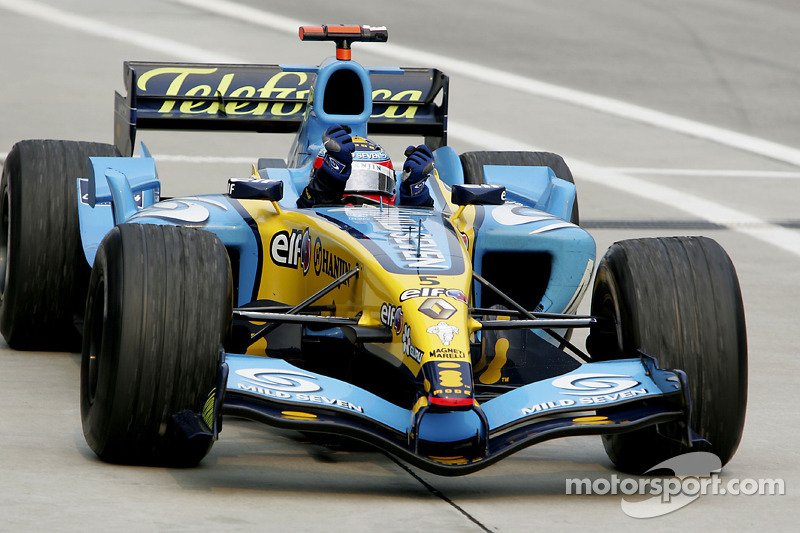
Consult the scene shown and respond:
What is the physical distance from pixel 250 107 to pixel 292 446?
393cm

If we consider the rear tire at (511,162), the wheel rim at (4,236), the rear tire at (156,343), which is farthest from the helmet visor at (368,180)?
the wheel rim at (4,236)

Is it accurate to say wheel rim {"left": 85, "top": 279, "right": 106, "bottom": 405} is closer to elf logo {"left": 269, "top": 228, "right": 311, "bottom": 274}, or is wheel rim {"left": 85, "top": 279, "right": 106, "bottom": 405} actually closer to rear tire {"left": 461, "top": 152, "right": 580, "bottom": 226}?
Result: elf logo {"left": 269, "top": 228, "right": 311, "bottom": 274}

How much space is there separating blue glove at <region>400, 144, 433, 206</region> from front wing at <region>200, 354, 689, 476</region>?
Answer: 6.71ft

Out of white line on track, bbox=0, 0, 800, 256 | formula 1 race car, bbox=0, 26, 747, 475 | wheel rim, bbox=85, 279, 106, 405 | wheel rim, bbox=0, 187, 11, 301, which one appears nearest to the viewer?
formula 1 race car, bbox=0, 26, 747, 475

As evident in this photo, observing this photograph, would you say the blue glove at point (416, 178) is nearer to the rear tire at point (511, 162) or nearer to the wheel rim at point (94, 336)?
the rear tire at point (511, 162)

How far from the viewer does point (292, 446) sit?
701 centimetres

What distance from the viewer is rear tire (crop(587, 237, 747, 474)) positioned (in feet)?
20.9

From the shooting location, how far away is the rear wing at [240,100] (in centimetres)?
1012

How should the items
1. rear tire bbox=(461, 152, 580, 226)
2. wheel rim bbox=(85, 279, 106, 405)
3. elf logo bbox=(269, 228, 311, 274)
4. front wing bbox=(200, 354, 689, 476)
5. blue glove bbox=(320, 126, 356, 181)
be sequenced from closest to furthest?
front wing bbox=(200, 354, 689, 476), wheel rim bbox=(85, 279, 106, 405), elf logo bbox=(269, 228, 311, 274), blue glove bbox=(320, 126, 356, 181), rear tire bbox=(461, 152, 580, 226)

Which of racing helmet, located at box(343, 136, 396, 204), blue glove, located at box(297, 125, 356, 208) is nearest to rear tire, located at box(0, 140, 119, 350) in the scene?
blue glove, located at box(297, 125, 356, 208)

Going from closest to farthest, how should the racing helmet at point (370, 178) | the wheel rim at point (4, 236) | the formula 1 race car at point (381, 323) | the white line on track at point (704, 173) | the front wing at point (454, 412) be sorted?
1. the front wing at point (454, 412)
2. the formula 1 race car at point (381, 323)
3. the racing helmet at point (370, 178)
4. the wheel rim at point (4, 236)
5. the white line on track at point (704, 173)

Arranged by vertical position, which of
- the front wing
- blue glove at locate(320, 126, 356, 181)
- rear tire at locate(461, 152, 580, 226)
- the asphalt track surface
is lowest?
the asphalt track surface

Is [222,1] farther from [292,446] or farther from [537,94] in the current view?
[292,446]

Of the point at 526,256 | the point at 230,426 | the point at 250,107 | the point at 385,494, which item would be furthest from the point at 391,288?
the point at 250,107
